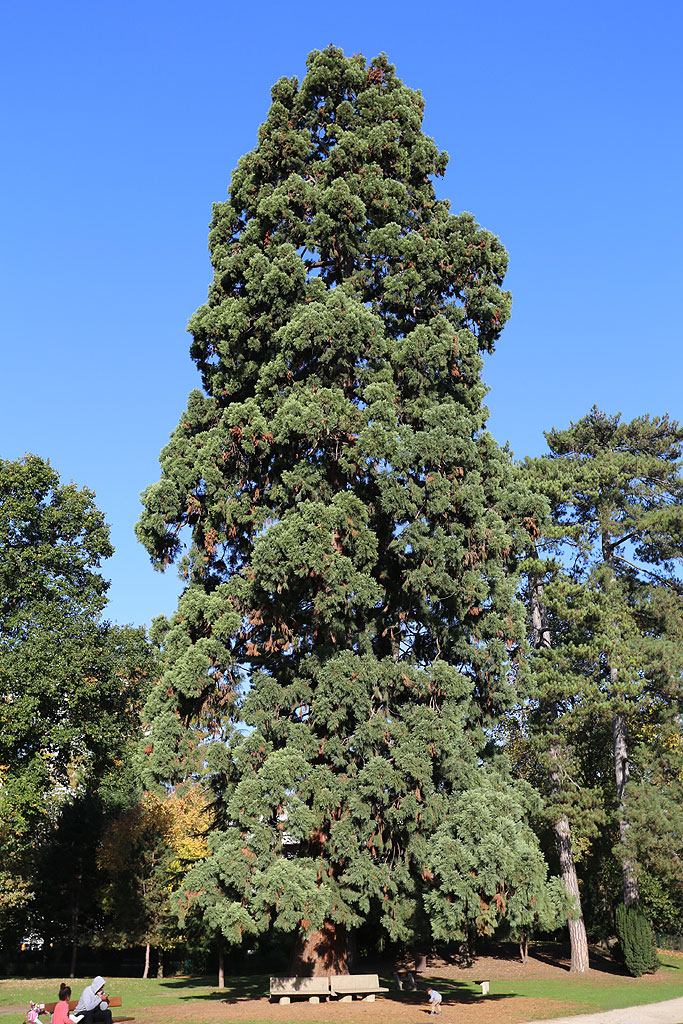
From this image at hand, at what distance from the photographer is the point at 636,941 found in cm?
2633

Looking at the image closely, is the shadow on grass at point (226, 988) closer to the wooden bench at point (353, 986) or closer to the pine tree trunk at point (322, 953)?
the pine tree trunk at point (322, 953)

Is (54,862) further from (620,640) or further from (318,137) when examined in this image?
(318,137)

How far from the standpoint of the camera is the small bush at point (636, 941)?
26.2 metres

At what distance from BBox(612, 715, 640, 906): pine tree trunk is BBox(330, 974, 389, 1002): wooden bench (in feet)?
40.1

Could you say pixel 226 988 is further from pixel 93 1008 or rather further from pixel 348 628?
pixel 93 1008

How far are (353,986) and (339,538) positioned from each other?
351 inches

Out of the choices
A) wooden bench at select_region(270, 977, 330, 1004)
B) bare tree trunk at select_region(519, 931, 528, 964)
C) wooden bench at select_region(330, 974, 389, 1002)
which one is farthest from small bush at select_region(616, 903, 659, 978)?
wooden bench at select_region(270, 977, 330, 1004)

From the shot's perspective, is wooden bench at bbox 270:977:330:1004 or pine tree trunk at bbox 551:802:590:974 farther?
pine tree trunk at bbox 551:802:590:974

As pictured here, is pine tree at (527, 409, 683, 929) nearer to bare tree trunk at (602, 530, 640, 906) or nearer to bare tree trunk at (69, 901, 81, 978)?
bare tree trunk at (602, 530, 640, 906)

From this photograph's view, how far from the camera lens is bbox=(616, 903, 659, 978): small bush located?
85.9ft

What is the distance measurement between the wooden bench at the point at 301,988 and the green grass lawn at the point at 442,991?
1258 millimetres

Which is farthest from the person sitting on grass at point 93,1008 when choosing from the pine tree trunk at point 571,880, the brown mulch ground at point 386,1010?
the pine tree trunk at point 571,880

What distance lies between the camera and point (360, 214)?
2059cm

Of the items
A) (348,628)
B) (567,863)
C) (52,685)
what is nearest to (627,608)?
(567,863)
